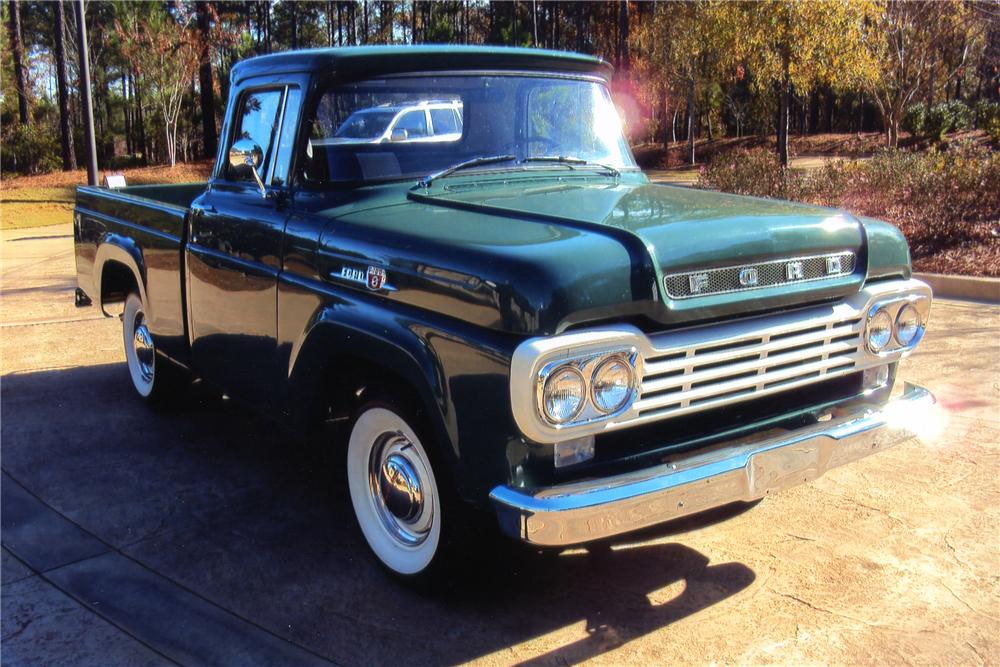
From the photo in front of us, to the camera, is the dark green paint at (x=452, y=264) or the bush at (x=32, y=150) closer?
the dark green paint at (x=452, y=264)

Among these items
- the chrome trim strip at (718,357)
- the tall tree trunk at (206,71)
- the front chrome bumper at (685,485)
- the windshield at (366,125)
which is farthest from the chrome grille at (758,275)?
the tall tree trunk at (206,71)

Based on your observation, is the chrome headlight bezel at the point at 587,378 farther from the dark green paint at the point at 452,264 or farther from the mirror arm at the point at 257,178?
the mirror arm at the point at 257,178

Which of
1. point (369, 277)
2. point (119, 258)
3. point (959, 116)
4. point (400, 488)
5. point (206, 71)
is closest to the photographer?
point (369, 277)

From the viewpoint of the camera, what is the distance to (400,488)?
11.1 feet

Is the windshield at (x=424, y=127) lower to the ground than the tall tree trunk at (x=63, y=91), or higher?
lower

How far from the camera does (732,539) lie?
383 centimetres

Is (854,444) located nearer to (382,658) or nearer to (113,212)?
(382,658)

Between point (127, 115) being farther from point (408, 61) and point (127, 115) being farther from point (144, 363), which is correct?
point (408, 61)

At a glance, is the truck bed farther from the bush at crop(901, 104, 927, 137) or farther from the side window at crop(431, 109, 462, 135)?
the bush at crop(901, 104, 927, 137)

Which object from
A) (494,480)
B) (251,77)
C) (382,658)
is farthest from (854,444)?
(251,77)

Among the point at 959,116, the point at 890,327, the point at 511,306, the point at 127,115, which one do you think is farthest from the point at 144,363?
the point at 127,115

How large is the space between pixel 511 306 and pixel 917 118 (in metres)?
35.7

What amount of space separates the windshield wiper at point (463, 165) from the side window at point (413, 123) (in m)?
0.20

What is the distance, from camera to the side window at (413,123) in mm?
3879
